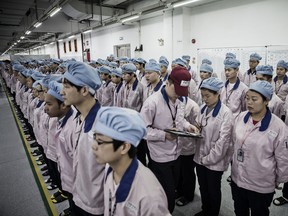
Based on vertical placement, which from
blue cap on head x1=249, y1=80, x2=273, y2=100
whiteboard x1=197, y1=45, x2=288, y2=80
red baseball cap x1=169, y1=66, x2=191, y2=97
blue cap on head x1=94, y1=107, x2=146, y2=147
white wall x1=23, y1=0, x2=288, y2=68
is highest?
white wall x1=23, y1=0, x2=288, y2=68

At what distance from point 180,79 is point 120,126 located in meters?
1.19

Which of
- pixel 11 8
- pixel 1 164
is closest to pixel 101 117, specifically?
pixel 1 164

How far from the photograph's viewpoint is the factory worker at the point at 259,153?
2.01m

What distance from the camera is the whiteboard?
625 cm

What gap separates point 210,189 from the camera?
2.47 metres


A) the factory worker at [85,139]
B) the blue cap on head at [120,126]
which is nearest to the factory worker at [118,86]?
the factory worker at [85,139]

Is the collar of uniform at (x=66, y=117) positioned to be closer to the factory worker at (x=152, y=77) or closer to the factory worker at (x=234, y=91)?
the factory worker at (x=152, y=77)

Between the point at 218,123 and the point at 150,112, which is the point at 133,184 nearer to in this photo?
the point at 150,112

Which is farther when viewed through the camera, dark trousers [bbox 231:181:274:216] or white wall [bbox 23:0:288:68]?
white wall [bbox 23:0:288:68]

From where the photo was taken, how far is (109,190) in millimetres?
1360

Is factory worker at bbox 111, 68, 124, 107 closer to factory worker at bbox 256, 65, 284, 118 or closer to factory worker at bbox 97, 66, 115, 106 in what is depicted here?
factory worker at bbox 97, 66, 115, 106

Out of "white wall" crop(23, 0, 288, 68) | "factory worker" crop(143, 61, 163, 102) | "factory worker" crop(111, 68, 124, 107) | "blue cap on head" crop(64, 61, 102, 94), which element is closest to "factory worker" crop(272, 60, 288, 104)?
"white wall" crop(23, 0, 288, 68)

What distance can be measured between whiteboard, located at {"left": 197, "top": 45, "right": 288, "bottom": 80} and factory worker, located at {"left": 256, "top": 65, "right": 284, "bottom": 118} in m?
2.68

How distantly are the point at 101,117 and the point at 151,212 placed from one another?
580 millimetres
